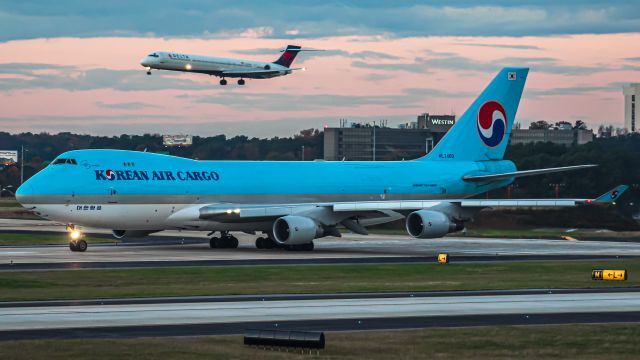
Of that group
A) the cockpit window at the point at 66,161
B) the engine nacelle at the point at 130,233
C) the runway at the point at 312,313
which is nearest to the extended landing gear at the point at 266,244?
the engine nacelle at the point at 130,233

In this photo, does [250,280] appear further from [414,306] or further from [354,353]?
[354,353]

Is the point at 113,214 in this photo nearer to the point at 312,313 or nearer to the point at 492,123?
the point at 492,123

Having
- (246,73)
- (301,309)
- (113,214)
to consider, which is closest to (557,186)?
(246,73)

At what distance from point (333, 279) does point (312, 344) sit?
62.2ft

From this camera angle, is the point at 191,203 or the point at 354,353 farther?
the point at 191,203

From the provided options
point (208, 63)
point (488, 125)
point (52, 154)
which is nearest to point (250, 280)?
point (488, 125)

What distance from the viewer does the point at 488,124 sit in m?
72.5

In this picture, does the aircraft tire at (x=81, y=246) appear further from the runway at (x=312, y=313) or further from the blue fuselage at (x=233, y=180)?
the runway at (x=312, y=313)

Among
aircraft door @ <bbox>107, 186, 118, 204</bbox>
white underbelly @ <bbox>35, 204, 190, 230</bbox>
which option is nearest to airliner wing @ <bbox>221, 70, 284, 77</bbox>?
white underbelly @ <bbox>35, 204, 190, 230</bbox>

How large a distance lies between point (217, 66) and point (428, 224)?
82993 millimetres

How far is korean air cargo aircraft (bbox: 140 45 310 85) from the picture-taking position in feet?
435

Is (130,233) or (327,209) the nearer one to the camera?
(327,209)

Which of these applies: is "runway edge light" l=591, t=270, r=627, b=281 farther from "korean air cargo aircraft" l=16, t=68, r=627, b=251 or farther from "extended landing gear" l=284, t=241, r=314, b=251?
"extended landing gear" l=284, t=241, r=314, b=251

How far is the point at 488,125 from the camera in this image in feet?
238
